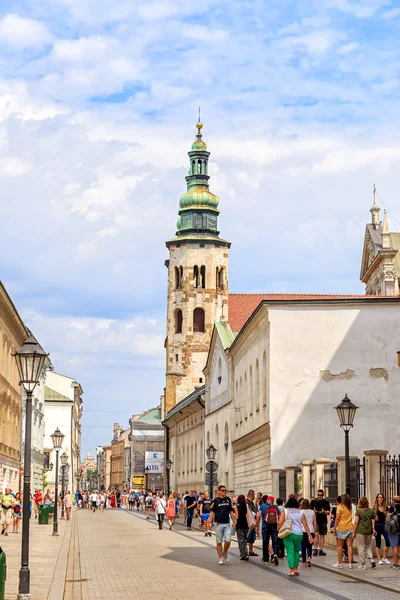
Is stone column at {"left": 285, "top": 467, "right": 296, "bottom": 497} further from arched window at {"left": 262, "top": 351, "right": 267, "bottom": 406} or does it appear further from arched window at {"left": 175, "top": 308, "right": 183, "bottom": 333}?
arched window at {"left": 175, "top": 308, "right": 183, "bottom": 333}

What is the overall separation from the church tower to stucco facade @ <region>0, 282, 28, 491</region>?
4305cm

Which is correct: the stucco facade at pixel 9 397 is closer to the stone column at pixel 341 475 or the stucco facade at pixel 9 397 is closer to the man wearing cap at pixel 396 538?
the stone column at pixel 341 475

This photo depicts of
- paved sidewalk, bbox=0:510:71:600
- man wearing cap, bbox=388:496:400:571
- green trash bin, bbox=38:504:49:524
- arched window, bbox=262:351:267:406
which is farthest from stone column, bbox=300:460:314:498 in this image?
green trash bin, bbox=38:504:49:524

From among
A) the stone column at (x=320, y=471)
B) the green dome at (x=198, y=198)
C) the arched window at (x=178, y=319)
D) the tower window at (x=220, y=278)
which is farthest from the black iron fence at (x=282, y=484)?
the green dome at (x=198, y=198)

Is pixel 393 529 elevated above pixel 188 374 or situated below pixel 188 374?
below

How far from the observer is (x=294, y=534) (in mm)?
19484

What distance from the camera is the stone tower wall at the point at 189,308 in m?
102

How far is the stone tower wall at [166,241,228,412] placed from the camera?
4035 inches

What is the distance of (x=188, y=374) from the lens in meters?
103

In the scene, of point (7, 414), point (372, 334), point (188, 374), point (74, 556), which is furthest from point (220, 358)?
point (188, 374)

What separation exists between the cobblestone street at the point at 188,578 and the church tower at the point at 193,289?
7463 cm

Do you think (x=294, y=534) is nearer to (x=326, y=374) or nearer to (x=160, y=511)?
(x=326, y=374)

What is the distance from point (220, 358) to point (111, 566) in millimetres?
36419

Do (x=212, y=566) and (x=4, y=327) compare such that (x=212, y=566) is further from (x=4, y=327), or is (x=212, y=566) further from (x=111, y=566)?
(x=4, y=327)
